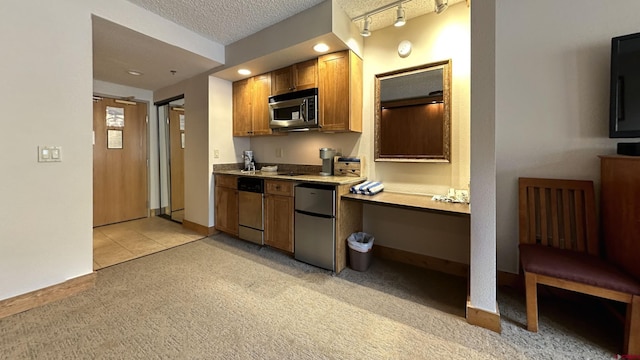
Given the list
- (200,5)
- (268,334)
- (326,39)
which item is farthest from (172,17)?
(268,334)

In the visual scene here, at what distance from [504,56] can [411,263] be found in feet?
7.00

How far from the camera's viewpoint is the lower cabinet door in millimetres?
2781

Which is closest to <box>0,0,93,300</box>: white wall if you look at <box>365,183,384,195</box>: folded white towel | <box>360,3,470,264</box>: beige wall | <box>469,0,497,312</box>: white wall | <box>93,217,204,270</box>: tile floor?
<box>93,217,204,270</box>: tile floor

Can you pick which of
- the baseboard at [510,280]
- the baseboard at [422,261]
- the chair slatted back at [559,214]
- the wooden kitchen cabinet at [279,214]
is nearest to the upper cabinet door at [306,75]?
the wooden kitchen cabinet at [279,214]

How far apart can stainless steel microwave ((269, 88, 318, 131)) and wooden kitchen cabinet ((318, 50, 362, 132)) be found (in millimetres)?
89

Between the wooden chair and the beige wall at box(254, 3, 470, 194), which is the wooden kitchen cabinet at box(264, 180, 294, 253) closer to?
the beige wall at box(254, 3, 470, 194)

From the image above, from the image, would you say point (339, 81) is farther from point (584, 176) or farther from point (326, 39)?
point (584, 176)

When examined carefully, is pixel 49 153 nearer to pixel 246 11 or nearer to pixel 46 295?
pixel 46 295

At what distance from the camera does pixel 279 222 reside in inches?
113

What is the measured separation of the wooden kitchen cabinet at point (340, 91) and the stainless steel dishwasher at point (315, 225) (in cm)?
76

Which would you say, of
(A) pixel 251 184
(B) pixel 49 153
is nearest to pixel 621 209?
(A) pixel 251 184

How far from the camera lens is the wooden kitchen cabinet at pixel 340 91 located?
8.76 ft

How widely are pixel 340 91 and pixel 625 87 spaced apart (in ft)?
7.02

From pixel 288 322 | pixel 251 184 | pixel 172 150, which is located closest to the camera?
pixel 288 322
